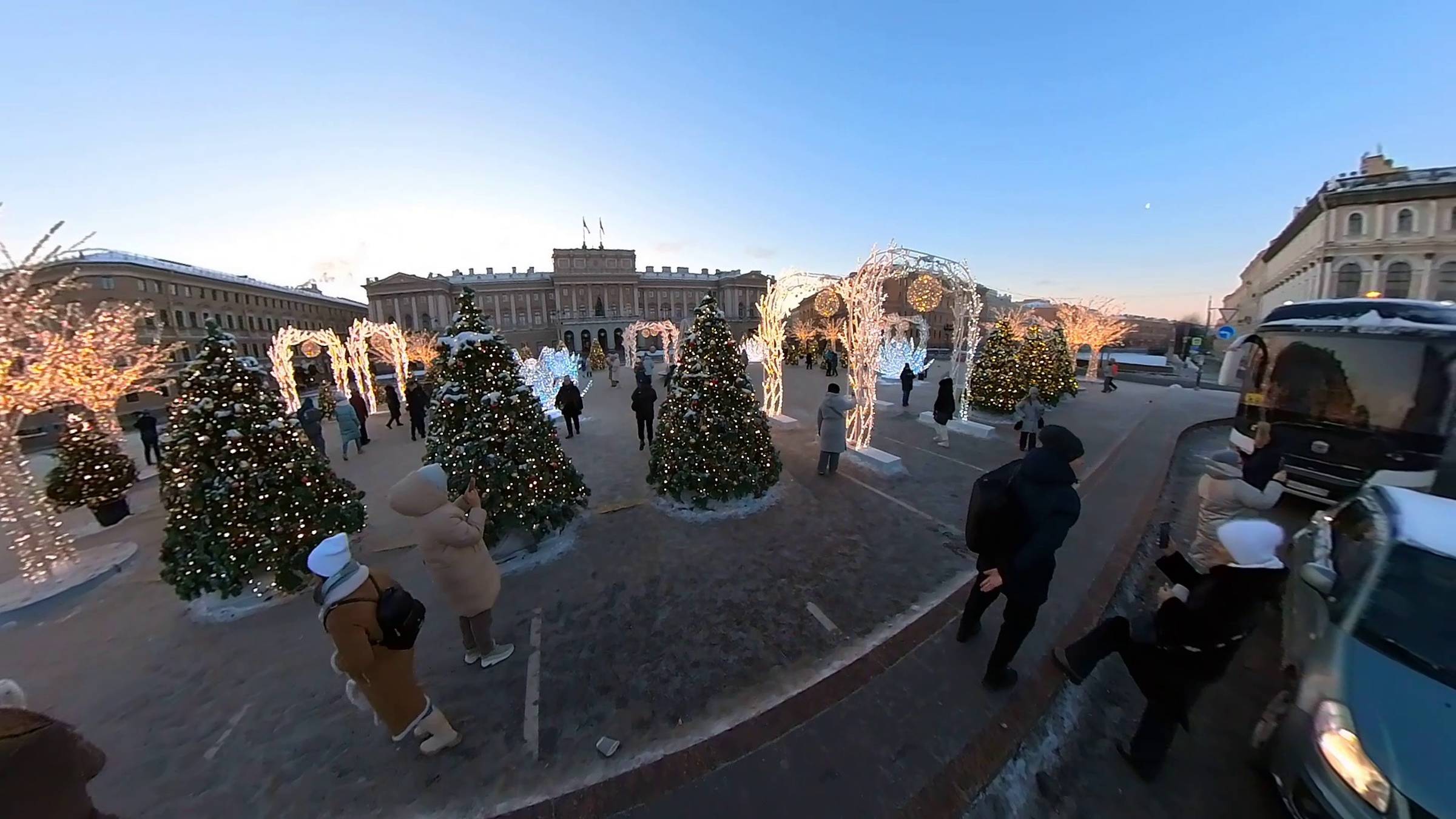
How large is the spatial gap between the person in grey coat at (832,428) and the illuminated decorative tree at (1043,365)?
7.55 meters

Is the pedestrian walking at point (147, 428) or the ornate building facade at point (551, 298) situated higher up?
the ornate building facade at point (551, 298)

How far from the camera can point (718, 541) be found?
587 centimetres

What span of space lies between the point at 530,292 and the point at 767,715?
244 ft

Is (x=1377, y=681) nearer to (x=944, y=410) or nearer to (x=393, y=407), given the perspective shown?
(x=944, y=410)

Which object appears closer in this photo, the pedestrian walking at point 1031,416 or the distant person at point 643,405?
the pedestrian walking at point 1031,416

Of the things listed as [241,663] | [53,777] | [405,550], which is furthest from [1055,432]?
[405,550]

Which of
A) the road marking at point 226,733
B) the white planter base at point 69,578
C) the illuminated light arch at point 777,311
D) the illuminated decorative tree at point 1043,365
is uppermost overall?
the illuminated light arch at point 777,311

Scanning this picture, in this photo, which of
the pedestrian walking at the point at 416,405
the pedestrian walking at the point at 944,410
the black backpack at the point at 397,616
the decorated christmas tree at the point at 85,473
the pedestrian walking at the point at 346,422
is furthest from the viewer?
the pedestrian walking at the point at 416,405

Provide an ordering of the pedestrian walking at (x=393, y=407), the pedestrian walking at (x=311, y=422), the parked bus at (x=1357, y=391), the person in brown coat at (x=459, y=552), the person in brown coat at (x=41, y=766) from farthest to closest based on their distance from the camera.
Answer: the pedestrian walking at (x=393, y=407), the pedestrian walking at (x=311, y=422), the parked bus at (x=1357, y=391), the person in brown coat at (x=459, y=552), the person in brown coat at (x=41, y=766)

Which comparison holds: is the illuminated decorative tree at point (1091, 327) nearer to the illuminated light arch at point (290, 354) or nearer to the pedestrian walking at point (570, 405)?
the pedestrian walking at point (570, 405)

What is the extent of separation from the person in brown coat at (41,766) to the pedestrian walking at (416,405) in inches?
444

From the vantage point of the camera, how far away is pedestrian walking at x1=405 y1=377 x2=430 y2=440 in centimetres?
1171

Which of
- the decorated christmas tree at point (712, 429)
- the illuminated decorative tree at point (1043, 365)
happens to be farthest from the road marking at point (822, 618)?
the illuminated decorative tree at point (1043, 365)

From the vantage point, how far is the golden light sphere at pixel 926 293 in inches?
407
